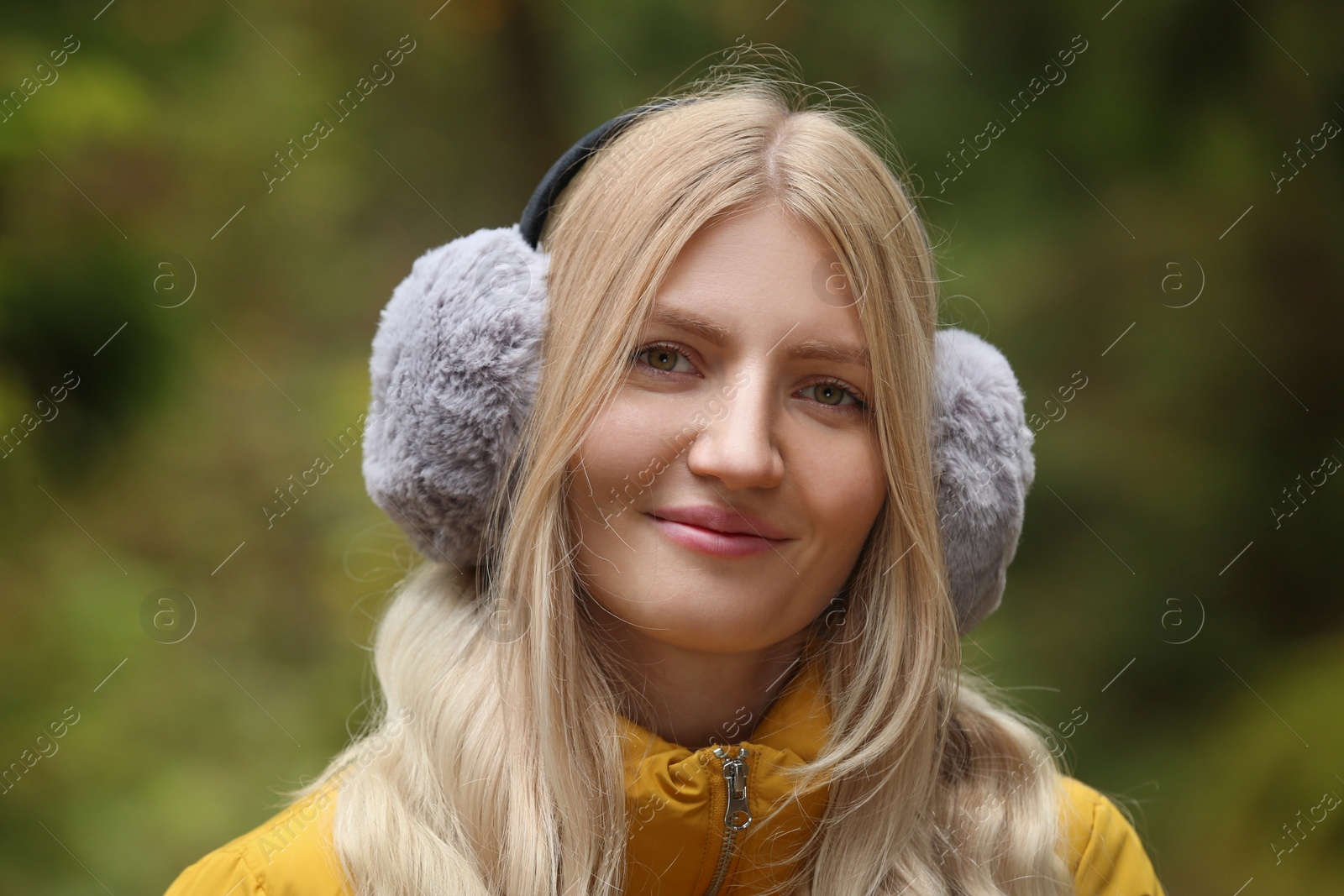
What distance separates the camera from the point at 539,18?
306cm

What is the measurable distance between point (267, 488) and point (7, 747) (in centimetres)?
87

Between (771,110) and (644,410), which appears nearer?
(644,410)

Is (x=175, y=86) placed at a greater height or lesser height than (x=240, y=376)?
greater

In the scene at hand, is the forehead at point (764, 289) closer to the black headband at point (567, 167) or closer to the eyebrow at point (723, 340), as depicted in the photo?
the eyebrow at point (723, 340)

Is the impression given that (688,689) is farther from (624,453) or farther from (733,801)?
(624,453)

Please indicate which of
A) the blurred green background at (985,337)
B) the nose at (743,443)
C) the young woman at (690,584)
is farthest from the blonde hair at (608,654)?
the blurred green background at (985,337)

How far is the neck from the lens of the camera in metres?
1.56

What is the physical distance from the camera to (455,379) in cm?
145

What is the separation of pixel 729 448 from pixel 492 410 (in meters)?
0.35

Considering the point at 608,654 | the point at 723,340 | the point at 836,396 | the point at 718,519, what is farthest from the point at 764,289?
the point at 608,654

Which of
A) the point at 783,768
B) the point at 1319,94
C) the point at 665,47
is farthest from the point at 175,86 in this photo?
the point at 1319,94

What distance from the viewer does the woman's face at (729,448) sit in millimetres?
1397

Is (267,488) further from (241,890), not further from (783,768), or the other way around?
(783,768)

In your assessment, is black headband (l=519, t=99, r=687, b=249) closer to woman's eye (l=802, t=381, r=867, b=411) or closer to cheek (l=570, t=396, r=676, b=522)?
cheek (l=570, t=396, r=676, b=522)
